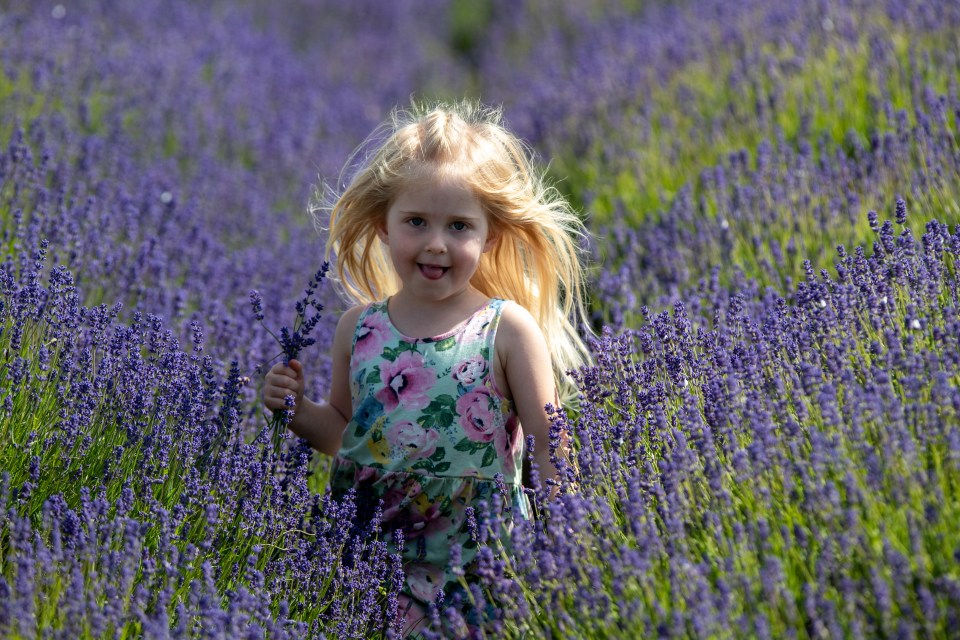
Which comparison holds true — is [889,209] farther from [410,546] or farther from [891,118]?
[410,546]

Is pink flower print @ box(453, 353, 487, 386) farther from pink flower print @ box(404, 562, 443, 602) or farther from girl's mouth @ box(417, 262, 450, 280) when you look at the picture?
pink flower print @ box(404, 562, 443, 602)

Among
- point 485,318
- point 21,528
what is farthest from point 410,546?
point 21,528

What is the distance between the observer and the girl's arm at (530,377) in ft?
10.0

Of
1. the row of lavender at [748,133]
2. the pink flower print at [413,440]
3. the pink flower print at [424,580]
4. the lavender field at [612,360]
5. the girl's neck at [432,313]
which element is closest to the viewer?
the lavender field at [612,360]

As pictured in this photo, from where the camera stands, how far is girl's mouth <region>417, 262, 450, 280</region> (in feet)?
10.2

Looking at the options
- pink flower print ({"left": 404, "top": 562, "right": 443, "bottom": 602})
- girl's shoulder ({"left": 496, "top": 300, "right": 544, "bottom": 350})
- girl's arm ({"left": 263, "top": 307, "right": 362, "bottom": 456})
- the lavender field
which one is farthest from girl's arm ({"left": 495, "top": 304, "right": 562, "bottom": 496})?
girl's arm ({"left": 263, "top": 307, "right": 362, "bottom": 456})

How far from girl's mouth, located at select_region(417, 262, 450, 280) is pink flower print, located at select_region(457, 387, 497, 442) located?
1.14ft

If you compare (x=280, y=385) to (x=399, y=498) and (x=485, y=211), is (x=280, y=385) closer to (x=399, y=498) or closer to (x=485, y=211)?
(x=399, y=498)

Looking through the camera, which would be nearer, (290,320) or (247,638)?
(247,638)

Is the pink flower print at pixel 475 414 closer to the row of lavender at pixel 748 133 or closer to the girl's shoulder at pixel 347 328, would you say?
the girl's shoulder at pixel 347 328

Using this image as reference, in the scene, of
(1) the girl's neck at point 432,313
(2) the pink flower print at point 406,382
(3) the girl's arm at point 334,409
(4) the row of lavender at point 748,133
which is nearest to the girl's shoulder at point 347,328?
(3) the girl's arm at point 334,409

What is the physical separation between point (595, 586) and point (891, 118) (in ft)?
9.64

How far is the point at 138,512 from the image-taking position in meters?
2.76

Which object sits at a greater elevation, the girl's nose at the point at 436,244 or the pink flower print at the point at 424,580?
the girl's nose at the point at 436,244
